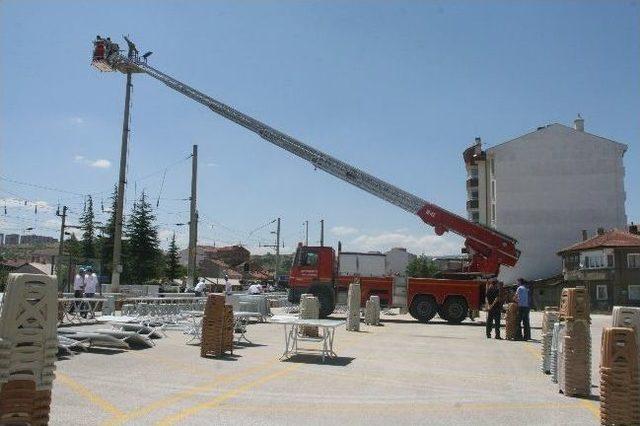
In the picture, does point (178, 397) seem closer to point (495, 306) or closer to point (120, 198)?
point (495, 306)

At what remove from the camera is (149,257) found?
63.7 metres

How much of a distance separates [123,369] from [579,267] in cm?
4384

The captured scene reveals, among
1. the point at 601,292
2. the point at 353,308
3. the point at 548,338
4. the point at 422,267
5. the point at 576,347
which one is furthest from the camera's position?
the point at 422,267

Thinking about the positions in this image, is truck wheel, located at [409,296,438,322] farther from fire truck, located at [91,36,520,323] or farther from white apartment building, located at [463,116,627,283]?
white apartment building, located at [463,116,627,283]

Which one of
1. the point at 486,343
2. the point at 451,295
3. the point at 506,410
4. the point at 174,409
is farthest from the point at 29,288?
the point at 451,295

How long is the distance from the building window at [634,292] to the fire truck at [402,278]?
24.6m

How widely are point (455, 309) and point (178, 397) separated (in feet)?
57.2

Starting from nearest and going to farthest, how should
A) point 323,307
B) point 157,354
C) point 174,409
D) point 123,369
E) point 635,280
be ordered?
point 174,409 < point 123,369 < point 157,354 < point 323,307 < point 635,280

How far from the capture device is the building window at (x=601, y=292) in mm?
44656

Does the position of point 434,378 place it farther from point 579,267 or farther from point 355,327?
point 579,267

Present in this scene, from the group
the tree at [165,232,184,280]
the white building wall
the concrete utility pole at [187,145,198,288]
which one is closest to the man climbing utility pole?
the concrete utility pole at [187,145,198,288]

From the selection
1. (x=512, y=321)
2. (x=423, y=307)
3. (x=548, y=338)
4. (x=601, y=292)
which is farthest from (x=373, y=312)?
(x=601, y=292)

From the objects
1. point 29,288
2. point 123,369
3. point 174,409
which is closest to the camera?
point 29,288

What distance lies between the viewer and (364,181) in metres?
26.2
